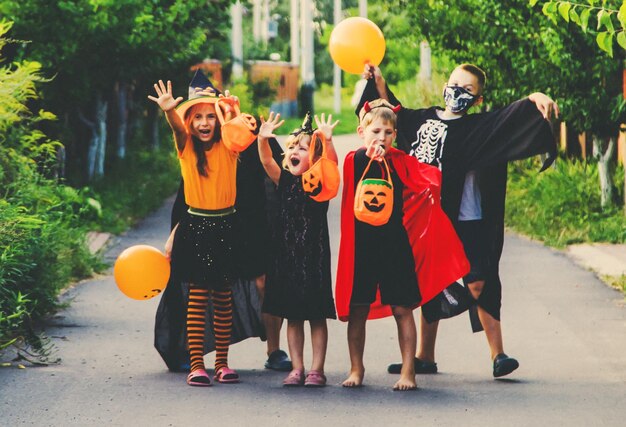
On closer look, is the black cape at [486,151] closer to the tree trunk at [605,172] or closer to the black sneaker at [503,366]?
the black sneaker at [503,366]

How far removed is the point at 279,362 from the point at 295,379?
643 mm

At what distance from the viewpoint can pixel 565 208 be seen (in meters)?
16.1

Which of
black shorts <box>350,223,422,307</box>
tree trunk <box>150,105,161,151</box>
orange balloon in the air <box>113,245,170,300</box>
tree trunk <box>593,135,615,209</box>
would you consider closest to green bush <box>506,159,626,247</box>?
tree trunk <box>593,135,615,209</box>

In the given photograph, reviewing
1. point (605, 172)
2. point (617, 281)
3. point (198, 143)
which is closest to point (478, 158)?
point (198, 143)

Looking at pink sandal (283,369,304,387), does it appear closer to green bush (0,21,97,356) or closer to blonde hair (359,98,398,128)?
blonde hair (359,98,398,128)

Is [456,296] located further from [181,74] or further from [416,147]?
[181,74]

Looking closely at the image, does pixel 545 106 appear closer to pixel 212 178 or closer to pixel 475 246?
pixel 475 246

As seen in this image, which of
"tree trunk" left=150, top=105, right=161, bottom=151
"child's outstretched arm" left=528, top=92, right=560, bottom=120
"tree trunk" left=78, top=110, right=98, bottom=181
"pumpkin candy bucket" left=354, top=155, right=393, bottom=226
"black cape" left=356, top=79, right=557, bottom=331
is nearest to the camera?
"pumpkin candy bucket" left=354, top=155, right=393, bottom=226

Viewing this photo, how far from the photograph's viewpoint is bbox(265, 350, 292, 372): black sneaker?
807 centimetres

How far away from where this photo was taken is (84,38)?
53.6 feet

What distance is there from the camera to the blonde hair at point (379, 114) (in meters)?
7.42

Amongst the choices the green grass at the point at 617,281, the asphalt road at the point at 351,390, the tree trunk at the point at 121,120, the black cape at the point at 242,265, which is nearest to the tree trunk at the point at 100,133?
the tree trunk at the point at 121,120

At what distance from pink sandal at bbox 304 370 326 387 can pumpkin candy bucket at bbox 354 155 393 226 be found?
935mm

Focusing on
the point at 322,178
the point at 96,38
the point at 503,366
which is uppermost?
the point at 96,38
